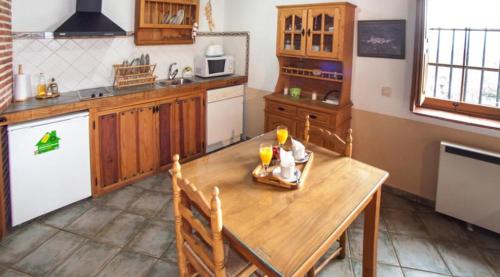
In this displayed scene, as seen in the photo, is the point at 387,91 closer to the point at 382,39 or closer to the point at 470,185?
the point at 382,39

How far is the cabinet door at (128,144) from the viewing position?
11.6 ft

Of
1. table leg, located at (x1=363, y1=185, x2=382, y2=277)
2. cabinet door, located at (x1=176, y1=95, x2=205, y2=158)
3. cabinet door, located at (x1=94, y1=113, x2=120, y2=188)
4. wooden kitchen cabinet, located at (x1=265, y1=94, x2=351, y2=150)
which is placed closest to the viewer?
table leg, located at (x1=363, y1=185, x2=382, y2=277)

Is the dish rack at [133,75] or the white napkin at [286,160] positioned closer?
the white napkin at [286,160]

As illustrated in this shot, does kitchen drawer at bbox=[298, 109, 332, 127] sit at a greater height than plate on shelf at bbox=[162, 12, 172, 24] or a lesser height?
lesser

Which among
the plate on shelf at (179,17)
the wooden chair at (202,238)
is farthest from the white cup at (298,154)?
the plate on shelf at (179,17)

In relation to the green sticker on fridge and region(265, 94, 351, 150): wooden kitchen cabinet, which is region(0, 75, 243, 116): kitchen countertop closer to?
the green sticker on fridge

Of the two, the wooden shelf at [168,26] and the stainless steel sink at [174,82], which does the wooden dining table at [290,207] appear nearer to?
the stainless steel sink at [174,82]

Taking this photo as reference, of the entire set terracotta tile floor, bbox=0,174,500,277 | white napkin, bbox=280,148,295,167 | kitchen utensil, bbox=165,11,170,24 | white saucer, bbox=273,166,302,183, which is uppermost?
kitchen utensil, bbox=165,11,170,24

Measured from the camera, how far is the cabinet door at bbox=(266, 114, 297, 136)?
3.99 m

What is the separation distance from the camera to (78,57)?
3.58 meters

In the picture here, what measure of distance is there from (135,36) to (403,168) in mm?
3135

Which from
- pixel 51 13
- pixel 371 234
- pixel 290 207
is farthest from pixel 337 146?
pixel 51 13

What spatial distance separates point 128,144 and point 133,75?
31.2 inches

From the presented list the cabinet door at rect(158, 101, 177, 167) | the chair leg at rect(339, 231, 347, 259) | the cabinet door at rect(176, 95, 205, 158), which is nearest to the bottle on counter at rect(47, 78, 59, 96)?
the cabinet door at rect(158, 101, 177, 167)
